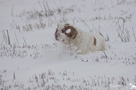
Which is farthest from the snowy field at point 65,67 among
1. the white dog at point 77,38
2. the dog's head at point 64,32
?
the dog's head at point 64,32

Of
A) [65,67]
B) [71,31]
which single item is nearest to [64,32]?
[71,31]

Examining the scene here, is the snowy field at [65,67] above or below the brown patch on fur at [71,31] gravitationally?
below

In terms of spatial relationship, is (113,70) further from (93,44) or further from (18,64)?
(18,64)

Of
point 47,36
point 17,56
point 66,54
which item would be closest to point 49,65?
point 66,54

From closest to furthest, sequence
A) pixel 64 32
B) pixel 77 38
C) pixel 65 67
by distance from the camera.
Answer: pixel 65 67 → pixel 64 32 → pixel 77 38

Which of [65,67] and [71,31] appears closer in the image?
[65,67]

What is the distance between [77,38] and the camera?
614 cm

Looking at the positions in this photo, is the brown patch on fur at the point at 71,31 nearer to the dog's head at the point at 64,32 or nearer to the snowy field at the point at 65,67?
the dog's head at the point at 64,32

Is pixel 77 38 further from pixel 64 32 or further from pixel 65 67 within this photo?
pixel 65 67

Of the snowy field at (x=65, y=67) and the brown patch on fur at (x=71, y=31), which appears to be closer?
the snowy field at (x=65, y=67)

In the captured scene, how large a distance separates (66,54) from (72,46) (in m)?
0.25

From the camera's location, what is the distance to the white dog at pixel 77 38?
5953 millimetres

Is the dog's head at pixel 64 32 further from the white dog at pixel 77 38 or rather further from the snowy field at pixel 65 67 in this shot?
the snowy field at pixel 65 67

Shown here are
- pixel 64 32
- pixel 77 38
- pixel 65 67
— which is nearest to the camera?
pixel 65 67
